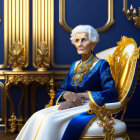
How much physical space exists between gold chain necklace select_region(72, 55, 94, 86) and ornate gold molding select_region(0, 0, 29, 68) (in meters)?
1.58

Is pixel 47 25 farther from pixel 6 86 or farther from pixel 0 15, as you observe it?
pixel 6 86

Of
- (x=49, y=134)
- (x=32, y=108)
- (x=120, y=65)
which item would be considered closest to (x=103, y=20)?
(x=120, y=65)

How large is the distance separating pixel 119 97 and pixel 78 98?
0.50 metres

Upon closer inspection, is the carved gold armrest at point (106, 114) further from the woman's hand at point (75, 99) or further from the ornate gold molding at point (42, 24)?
the ornate gold molding at point (42, 24)

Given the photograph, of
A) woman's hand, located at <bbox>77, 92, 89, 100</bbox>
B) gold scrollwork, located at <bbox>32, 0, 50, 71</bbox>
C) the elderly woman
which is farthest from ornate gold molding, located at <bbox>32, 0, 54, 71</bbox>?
woman's hand, located at <bbox>77, 92, 89, 100</bbox>

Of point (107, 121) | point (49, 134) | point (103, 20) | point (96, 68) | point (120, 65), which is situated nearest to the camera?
point (49, 134)

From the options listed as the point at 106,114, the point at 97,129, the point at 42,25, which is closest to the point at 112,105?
the point at 106,114

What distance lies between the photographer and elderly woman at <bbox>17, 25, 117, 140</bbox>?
2.13 metres

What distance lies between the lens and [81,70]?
107 inches

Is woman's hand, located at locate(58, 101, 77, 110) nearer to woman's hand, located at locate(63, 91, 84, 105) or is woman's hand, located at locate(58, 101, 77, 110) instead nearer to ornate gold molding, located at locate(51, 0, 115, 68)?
woman's hand, located at locate(63, 91, 84, 105)

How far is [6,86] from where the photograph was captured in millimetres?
3736

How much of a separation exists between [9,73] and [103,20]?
180 centimetres

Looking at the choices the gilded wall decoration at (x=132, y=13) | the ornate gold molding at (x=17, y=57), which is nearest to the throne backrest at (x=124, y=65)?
the gilded wall decoration at (x=132, y=13)

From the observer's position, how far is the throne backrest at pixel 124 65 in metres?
2.59
